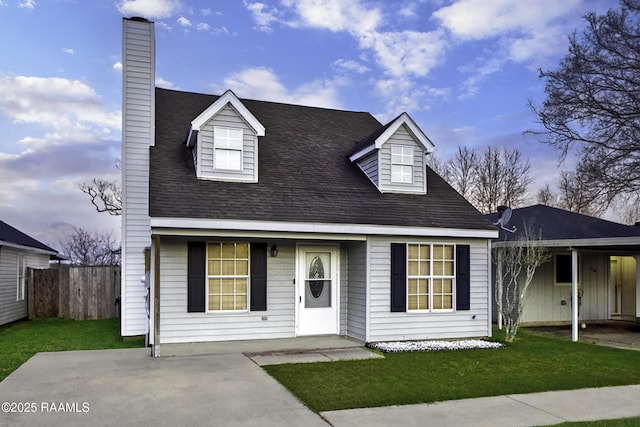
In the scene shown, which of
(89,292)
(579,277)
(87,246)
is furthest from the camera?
(87,246)

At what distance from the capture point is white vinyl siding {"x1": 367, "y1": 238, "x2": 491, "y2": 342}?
10.6m

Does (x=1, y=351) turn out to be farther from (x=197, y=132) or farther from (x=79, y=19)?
(x=79, y=19)

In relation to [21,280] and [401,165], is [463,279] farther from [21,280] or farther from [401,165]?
[21,280]

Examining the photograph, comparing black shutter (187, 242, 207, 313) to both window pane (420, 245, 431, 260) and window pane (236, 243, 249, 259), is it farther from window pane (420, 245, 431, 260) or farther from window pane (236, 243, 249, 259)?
window pane (420, 245, 431, 260)

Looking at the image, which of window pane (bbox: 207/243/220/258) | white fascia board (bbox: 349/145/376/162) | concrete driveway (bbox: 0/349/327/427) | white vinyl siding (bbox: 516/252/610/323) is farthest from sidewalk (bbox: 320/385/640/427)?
white vinyl siding (bbox: 516/252/610/323)

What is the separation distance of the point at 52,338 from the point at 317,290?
6.02 metres

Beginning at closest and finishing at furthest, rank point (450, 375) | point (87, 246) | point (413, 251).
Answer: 1. point (450, 375)
2. point (413, 251)
3. point (87, 246)

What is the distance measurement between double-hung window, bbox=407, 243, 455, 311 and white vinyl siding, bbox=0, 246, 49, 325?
35.3ft

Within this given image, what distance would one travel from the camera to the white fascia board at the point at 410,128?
11.8 m

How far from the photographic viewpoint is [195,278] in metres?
10.1

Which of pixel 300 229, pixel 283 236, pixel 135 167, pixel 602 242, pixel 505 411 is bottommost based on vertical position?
pixel 505 411

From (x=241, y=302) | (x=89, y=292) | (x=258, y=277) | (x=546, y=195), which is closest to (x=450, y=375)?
(x=258, y=277)

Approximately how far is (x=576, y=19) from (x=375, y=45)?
7.94 m

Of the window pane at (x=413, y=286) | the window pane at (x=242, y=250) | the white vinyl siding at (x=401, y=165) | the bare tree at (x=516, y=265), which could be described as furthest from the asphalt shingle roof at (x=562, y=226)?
the window pane at (x=242, y=250)
